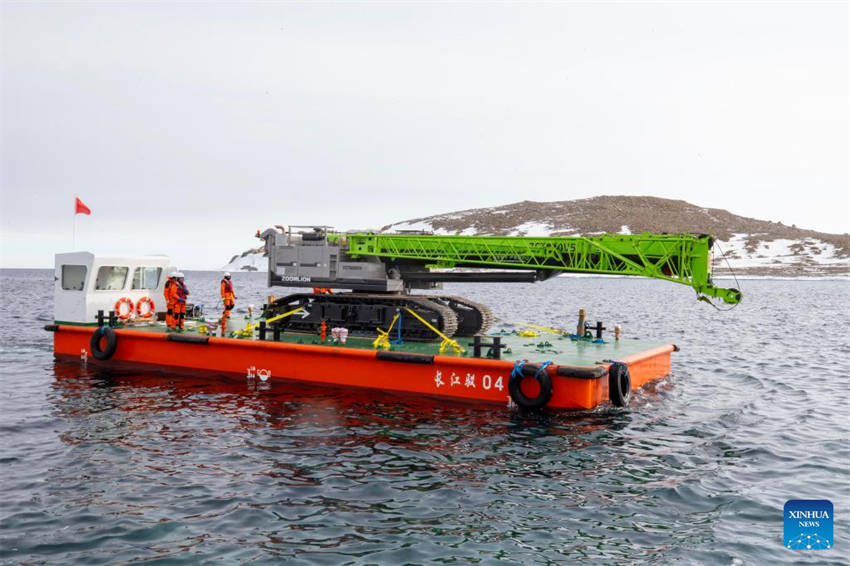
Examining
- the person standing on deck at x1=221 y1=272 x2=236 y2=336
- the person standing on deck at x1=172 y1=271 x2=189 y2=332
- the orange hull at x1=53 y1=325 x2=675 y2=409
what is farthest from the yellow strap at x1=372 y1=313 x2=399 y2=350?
the person standing on deck at x1=172 y1=271 x2=189 y2=332

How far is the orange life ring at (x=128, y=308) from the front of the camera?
2194 cm

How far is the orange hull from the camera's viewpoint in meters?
15.4

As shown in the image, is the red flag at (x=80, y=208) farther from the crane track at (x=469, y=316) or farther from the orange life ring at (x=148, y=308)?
the crane track at (x=469, y=316)

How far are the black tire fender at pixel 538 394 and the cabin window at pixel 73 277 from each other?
1386 cm

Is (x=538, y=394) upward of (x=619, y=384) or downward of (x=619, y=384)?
downward

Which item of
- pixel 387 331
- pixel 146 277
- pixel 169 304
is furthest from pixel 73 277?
pixel 387 331

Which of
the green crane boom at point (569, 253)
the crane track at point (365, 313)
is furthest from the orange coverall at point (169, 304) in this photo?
the green crane boom at point (569, 253)

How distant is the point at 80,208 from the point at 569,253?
15115 millimetres

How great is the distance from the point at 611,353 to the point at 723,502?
7.27 meters

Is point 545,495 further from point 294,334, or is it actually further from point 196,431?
point 294,334

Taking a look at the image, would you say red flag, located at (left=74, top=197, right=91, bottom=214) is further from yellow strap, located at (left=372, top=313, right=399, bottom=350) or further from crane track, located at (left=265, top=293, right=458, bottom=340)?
yellow strap, located at (left=372, top=313, right=399, bottom=350)

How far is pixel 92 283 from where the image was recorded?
21578 millimetres

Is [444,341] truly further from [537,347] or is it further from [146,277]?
[146,277]

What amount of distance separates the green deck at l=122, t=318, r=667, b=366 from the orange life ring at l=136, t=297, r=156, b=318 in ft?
4.72
